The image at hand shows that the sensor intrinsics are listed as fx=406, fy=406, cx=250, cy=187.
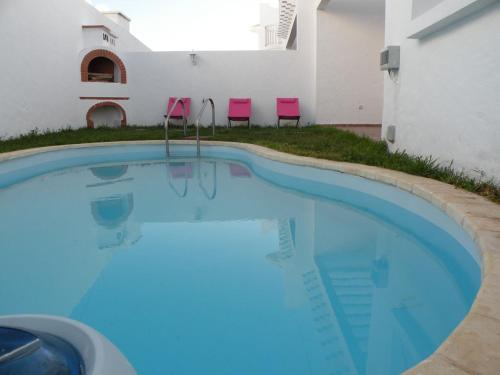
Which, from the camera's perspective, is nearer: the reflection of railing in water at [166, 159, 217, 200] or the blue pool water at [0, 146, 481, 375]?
the blue pool water at [0, 146, 481, 375]

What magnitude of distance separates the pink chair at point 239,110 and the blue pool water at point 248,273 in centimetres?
566

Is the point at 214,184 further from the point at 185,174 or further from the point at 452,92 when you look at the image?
the point at 452,92

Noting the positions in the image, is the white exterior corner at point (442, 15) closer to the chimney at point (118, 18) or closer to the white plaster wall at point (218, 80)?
the white plaster wall at point (218, 80)

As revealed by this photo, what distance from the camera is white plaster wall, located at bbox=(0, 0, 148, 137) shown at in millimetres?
7750

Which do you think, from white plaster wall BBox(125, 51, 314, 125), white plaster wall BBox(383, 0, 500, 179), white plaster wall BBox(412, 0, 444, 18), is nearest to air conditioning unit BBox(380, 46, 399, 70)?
white plaster wall BBox(383, 0, 500, 179)

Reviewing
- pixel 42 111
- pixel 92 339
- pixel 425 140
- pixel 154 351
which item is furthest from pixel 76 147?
pixel 92 339

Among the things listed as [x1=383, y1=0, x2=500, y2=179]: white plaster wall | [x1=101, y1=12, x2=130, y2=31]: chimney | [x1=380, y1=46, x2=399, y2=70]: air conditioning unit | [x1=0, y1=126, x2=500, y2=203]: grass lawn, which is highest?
[x1=101, y1=12, x2=130, y2=31]: chimney

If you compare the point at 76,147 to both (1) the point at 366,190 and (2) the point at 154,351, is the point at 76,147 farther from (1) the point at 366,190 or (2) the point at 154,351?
(2) the point at 154,351

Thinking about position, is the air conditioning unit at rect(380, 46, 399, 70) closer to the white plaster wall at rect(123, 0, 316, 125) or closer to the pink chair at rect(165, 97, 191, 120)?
the white plaster wall at rect(123, 0, 316, 125)

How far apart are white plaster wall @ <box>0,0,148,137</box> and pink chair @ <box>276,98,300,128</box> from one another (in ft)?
17.0

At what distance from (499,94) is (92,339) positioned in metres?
3.23

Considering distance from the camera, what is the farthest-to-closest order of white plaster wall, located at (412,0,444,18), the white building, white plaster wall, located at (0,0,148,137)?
white plaster wall, located at (0,0,148,137)
the white building
white plaster wall, located at (412,0,444,18)

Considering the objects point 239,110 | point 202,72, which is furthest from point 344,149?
point 202,72

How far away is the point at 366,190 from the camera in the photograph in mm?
4281
